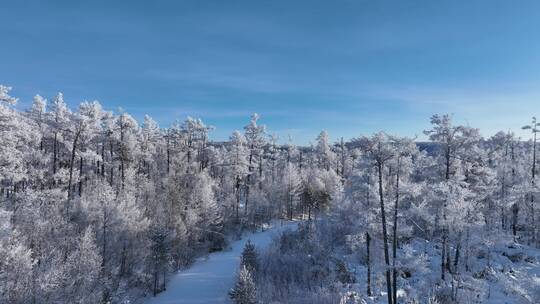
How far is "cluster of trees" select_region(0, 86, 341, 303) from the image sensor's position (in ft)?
52.2

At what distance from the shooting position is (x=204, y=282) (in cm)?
2611

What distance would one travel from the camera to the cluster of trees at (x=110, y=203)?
15.9 meters

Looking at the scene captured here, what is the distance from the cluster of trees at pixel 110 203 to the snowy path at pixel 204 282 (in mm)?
1373

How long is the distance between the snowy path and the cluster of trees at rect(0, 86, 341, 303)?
137 centimetres

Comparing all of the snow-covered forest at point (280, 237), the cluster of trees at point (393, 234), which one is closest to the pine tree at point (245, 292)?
the snow-covered forest at point (280, 237)

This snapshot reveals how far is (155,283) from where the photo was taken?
24922 millimetres

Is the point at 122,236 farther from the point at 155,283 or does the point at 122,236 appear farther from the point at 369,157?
the point at 369,157

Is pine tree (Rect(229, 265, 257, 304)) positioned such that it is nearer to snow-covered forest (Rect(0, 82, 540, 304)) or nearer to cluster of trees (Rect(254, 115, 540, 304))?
snow-covered forest (Rect(0, 82, 540, 304))

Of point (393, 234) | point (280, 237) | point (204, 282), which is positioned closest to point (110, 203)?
point (204, 282)

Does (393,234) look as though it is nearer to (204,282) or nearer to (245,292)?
(245,292)

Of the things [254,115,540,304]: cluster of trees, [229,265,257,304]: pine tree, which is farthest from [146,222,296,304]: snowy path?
[229,265,257,304]: pine tree

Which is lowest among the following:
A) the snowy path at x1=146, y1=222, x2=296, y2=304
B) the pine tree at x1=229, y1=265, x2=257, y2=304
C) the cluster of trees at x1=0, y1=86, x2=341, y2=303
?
the snowy path at x1=146, y1=222, x2=296, y2=304

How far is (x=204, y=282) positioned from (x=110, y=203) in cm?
931

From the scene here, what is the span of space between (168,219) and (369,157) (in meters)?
20.6
